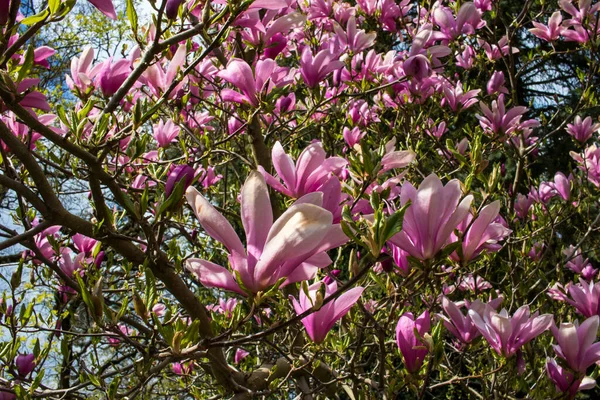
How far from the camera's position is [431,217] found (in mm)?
939

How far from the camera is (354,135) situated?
237 centimetres

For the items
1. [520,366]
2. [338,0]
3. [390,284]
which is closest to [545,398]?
[520,366]

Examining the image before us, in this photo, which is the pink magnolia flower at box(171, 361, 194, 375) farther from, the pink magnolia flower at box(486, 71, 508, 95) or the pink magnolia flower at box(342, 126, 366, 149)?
the pink magnolia flower at box(486, 71, 508, 95)

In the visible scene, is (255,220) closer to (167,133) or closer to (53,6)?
(53,6)

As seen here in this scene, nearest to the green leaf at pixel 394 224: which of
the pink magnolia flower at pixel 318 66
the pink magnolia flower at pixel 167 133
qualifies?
the pink magnolia flower at pixel 318 66

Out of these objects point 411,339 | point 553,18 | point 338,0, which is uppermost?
point 338,0

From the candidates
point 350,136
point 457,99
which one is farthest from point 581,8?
Answer: point 350,136

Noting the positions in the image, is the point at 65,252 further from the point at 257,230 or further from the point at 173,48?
the point at 257,230

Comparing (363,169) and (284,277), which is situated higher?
(363,169)

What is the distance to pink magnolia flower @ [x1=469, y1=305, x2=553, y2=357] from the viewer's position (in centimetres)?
129

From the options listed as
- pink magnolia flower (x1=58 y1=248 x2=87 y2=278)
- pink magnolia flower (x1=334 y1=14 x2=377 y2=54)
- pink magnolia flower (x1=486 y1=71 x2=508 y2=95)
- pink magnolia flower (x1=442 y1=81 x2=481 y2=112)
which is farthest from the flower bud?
pink magnolia flower (x1=486 y1=71 x2=508 y2=95)

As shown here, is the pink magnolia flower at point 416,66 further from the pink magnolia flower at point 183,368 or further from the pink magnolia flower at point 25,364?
the pink magnolia flower at point 183,368

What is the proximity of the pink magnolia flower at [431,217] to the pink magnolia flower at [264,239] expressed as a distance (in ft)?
0.59

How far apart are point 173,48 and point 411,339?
4.73 feet
